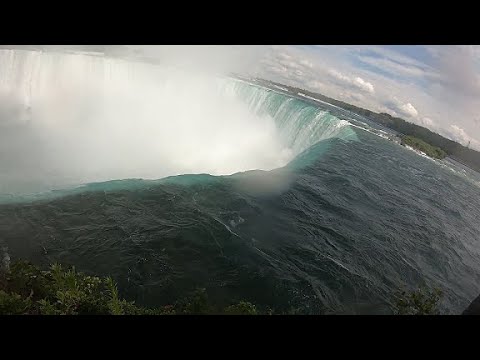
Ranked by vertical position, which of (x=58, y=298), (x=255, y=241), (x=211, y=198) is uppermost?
(x=58, y=298)

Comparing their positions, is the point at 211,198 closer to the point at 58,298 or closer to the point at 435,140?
the point at 58,298

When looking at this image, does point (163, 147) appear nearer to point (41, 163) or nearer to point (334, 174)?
point (41, 163)

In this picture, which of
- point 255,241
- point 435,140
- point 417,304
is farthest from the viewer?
point 435,140

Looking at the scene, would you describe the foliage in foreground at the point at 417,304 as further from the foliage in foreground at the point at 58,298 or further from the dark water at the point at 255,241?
the dark water at the point at 255,241

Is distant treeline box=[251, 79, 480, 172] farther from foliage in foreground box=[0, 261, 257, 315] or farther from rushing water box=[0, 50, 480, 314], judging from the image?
foliage in foreground box=[0, 261, 257, 315]

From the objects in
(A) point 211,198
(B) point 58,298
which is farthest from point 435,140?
(B) point 58,298

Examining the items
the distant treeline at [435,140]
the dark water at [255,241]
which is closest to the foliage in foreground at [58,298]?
the dark water at [255,241]

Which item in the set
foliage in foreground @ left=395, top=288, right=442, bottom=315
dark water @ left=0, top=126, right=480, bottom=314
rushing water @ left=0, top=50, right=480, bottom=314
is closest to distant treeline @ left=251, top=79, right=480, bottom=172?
rushing water @ left=0, top=50, right=480, bottom=314
